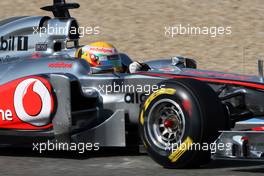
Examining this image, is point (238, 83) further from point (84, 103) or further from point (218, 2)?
point (218, 2)

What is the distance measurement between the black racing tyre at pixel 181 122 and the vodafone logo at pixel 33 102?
1096 mm

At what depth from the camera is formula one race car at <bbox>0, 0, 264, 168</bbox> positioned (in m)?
7.16

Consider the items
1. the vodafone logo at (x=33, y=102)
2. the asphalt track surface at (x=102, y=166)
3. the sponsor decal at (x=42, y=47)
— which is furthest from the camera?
the sponsor decal at (x=42, y=47)

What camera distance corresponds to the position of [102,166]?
25.4ft

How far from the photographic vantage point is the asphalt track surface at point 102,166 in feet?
23.9

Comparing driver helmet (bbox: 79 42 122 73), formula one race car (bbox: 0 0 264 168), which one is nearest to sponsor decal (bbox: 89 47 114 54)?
driver helmet (bbox: 79 42 122 73)

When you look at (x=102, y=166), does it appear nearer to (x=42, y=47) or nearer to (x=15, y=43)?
(x=42, y=47)

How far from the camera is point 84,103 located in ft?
27.6

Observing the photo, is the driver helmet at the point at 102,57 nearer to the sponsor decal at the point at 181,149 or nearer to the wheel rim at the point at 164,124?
the wheel rim at the point at 164,124

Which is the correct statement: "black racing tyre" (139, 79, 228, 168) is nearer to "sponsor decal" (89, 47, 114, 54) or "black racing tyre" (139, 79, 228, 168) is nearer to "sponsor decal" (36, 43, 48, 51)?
"sponsor decal" (89, 47, 114, 54)

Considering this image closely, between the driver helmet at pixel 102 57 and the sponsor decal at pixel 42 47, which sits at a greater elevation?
the sponsor decal at pixel 42 47

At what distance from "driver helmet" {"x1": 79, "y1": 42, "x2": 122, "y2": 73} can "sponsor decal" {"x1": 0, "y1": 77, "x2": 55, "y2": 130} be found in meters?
0.85

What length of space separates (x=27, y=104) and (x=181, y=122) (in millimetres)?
1794

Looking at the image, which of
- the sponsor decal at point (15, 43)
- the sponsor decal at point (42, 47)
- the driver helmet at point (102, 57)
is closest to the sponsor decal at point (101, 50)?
the driver helmet at point (102, 57)
